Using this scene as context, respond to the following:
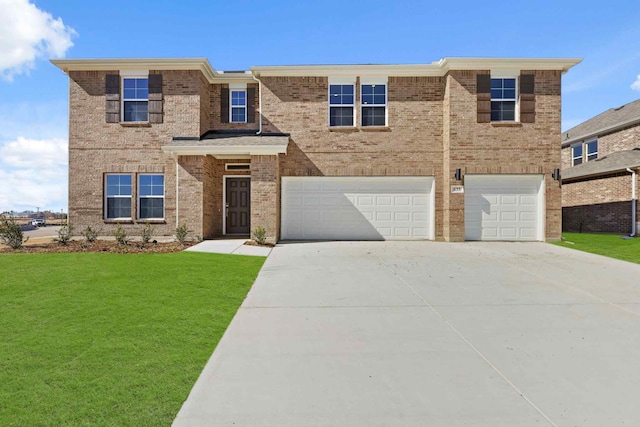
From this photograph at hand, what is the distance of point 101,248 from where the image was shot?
10.6 metres

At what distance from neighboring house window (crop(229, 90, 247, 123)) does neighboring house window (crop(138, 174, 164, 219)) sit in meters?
3.85

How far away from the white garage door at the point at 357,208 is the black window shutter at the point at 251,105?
309 centimetres

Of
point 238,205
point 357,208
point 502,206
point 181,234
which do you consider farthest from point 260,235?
point 502,206

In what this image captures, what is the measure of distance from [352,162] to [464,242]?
521 cm

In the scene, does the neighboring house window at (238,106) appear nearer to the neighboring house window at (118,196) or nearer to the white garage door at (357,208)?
the white garage door at (357,208)

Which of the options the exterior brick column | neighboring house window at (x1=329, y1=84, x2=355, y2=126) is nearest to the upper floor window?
neighboring house window at (x1=329, y1=84, x2=355, y2=126)

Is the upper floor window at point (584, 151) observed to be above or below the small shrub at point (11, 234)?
above

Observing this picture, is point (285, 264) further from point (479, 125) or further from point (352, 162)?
point (479, 125)

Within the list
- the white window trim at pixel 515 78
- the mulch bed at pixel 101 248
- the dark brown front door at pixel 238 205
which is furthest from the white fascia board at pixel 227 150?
the white window trim at pixel 515 78

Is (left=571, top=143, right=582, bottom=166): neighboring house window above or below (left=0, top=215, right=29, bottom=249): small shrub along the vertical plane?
above

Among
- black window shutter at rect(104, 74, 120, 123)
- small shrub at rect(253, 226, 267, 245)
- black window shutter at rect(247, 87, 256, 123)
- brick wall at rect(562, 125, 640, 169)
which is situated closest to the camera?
small shrub at rect(253, 226, 267, 245)

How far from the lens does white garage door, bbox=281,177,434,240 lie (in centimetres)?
1375

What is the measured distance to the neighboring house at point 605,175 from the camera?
650 inches

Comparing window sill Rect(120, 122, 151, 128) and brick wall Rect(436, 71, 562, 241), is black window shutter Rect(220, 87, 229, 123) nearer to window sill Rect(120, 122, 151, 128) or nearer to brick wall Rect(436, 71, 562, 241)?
window sill Rect(120, 122, 151, 128)
